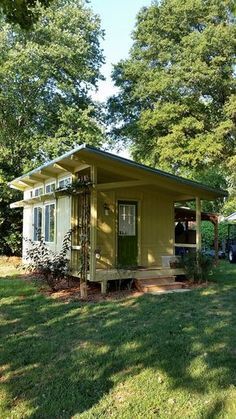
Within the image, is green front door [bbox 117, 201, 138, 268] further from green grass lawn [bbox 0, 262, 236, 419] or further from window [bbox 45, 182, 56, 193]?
green grass lawn [bbox 0, 262, 236, 419]

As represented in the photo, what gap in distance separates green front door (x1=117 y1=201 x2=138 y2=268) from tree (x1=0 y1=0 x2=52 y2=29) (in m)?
7.01

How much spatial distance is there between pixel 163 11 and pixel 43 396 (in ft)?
84.9

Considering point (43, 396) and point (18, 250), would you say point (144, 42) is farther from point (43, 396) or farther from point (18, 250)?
point (43, 396)

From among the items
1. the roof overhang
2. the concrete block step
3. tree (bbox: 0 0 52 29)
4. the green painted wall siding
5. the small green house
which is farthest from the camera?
the green painted wall siding

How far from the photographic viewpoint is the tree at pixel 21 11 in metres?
4.64

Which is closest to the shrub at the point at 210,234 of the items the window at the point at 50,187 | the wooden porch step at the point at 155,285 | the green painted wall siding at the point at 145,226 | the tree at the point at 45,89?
the tree at the point at 45,89

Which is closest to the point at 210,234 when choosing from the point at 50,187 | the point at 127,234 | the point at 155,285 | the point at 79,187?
the point at 50,187

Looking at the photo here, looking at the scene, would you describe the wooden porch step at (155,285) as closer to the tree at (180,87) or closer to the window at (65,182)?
the window at (65,182)

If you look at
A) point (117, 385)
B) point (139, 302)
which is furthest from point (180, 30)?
point (117, 385)

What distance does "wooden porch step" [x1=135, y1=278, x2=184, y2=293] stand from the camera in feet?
32.1

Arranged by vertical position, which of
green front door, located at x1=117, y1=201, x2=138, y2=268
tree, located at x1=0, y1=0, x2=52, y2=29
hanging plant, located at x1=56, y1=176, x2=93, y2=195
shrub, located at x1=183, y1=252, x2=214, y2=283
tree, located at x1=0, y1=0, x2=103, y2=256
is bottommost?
shrub, located at x1=183, y1=252, x2=214, y2=283

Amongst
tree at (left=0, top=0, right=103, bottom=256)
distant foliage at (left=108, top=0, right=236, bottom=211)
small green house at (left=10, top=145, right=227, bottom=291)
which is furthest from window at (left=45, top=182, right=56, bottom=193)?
distant foliage at (left=108, top=0, right=236, bottom=211)

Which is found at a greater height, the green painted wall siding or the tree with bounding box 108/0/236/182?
the tree with bounding box 108/0/236/182

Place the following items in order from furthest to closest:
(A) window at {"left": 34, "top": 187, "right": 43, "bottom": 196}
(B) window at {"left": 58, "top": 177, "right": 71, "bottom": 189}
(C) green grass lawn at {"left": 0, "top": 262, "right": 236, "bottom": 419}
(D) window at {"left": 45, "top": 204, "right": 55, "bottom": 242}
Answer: (A) window at {"left": 34, "top": 187, "right": 43, "bottom": 196}, (D) window at {"left": 45, "top": 204, "right": 55, "bottom": 242}, (B) window at {"left": 58, "top": 177, "right": 71, "bottom": 189}, (C) green grass lawn at {"left": 0, "top": 262, "right": 236, "bottom": 419}
